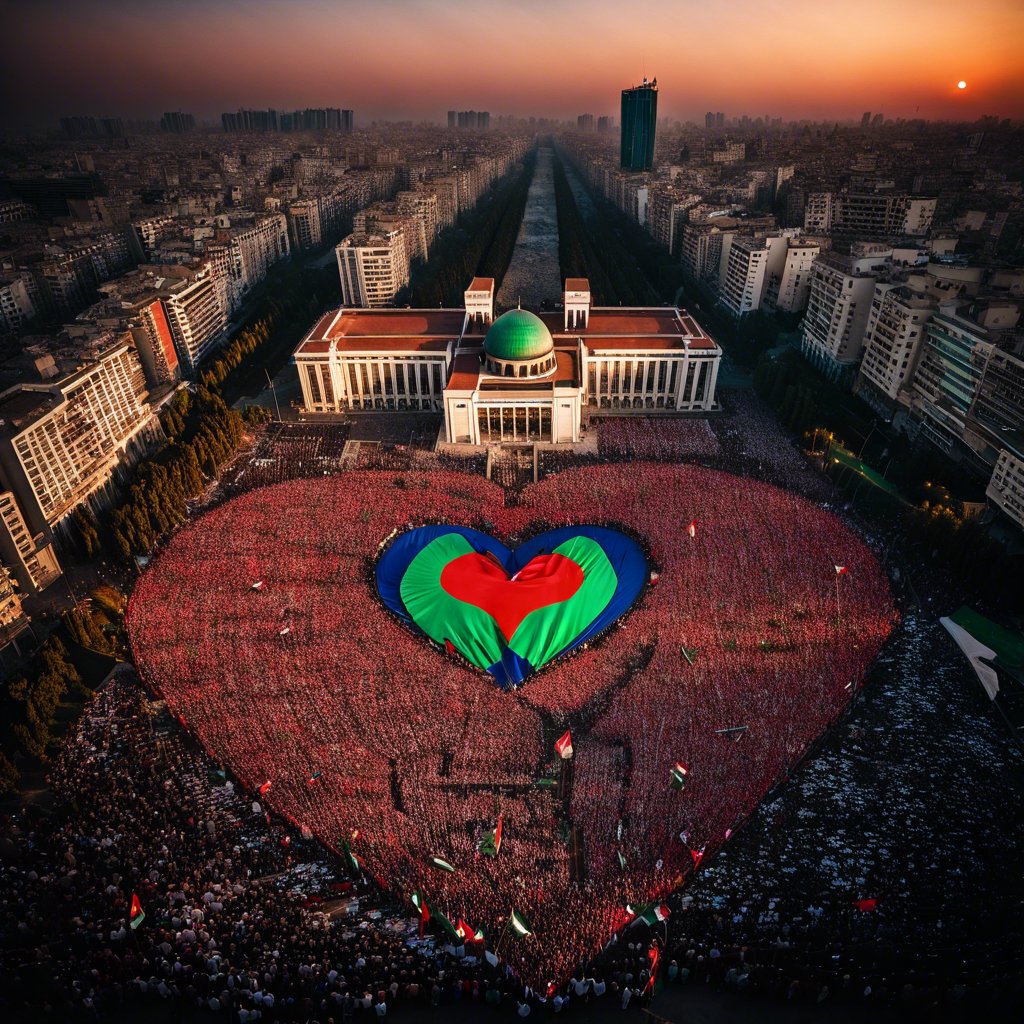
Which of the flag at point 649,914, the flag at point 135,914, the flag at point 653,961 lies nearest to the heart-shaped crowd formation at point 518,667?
the flag at point 649,914

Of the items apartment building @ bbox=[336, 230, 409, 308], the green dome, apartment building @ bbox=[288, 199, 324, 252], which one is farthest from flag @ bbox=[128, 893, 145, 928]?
apartment building @ bbox=[288, 199, 324, 252]

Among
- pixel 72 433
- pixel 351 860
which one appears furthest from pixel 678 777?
pixel 72 433

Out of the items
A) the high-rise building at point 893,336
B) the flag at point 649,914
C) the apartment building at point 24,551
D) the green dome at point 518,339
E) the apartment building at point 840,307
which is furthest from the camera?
the apartment building at point 840,307

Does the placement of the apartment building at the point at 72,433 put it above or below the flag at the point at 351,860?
above

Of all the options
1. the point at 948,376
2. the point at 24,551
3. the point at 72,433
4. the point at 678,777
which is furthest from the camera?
the point at 948,376

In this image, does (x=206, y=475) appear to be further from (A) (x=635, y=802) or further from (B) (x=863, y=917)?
(B) (x=863, y=917)

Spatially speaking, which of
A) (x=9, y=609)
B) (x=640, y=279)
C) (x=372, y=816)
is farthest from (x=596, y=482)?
(x=640, y=279)

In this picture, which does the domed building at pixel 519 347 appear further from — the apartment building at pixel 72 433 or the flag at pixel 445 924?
the flag at pixel 445 924

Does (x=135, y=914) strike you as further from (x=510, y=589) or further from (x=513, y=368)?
(x=513, y=368)
